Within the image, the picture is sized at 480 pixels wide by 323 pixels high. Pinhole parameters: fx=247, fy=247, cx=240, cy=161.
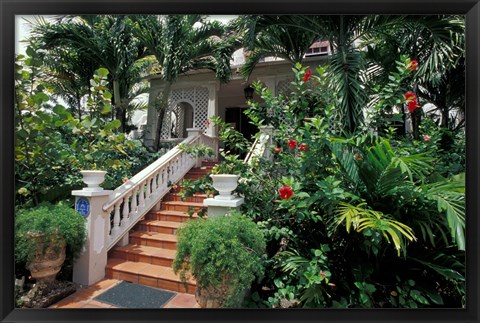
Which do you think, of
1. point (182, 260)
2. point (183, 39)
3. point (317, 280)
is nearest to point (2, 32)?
point (182, 260)

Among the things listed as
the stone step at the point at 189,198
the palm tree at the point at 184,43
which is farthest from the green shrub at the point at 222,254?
the palm tree at the point at 184,43

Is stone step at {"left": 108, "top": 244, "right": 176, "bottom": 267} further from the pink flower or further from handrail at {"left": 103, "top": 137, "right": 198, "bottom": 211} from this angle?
the pink flower

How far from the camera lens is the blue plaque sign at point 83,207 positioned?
10.5 feet

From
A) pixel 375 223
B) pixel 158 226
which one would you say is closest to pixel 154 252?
pixel 158 226

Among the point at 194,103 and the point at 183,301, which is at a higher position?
the point at 194,103

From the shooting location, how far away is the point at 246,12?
1939 mm

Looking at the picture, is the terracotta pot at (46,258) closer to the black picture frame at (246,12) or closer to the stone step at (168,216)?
the black picture frame at (246,12)

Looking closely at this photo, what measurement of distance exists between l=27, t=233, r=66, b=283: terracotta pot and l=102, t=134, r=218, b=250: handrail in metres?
0.69

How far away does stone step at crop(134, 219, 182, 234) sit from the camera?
4.06 metres

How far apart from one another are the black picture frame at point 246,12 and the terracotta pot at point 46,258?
804 mm

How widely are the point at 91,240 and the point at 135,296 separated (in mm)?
958

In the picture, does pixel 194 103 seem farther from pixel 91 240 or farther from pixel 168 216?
pixel 91 240
